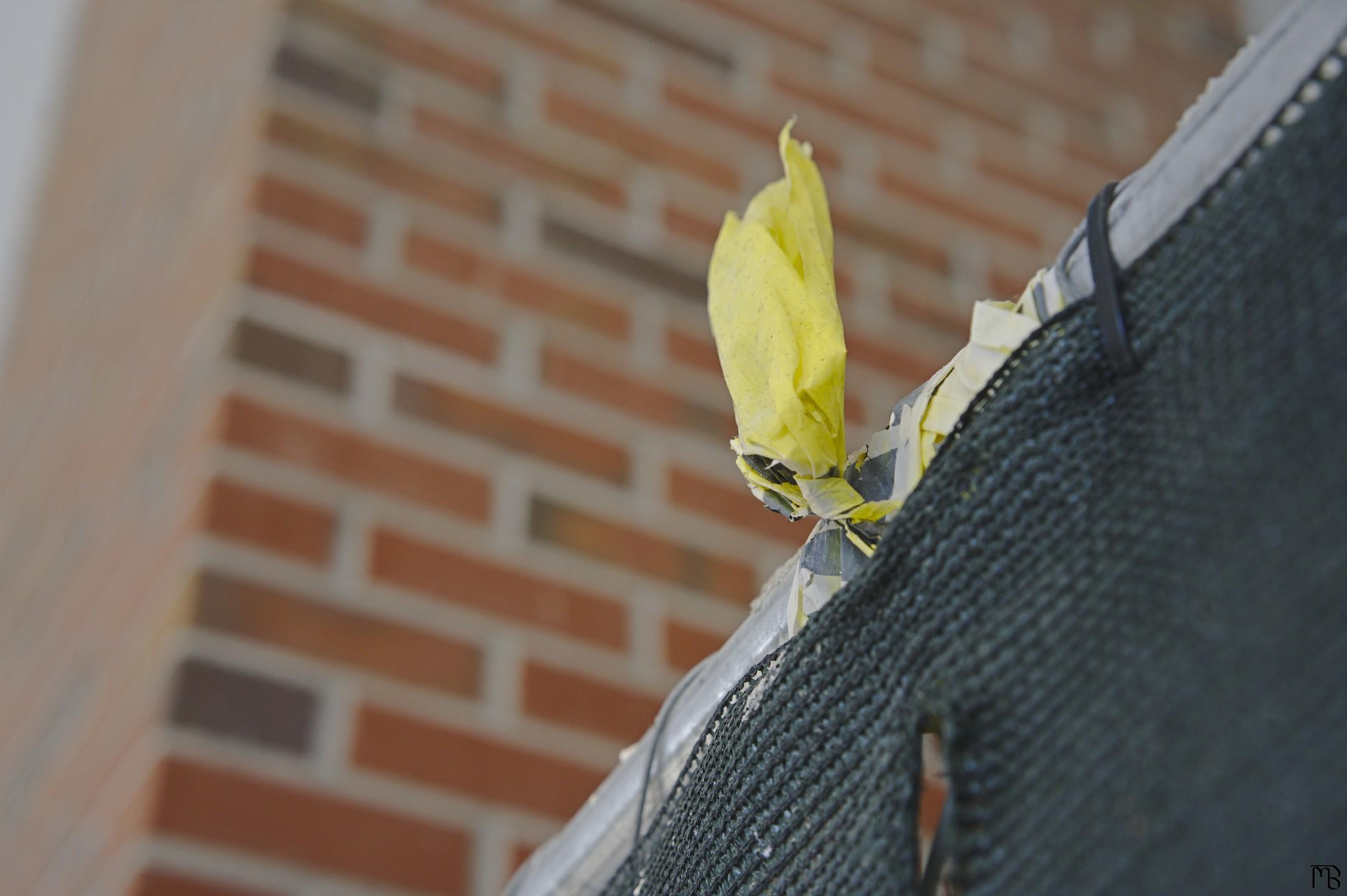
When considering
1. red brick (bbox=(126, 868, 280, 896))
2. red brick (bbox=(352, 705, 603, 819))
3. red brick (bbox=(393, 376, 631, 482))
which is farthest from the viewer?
red brick (bbox=(393, 376, 631, 482))

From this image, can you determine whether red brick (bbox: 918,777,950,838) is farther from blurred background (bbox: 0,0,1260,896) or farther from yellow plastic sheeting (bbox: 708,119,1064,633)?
yellow plastic sheeting (bbox: 708,119,1064,633)

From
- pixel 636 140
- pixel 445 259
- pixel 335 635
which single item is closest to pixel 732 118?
pixel 636 140

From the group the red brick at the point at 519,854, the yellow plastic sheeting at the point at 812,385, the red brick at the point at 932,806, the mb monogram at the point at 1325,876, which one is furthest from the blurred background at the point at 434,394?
the mb monogram at the point at 1325,876

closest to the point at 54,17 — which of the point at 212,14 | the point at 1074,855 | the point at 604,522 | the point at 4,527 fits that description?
the point at 4,527

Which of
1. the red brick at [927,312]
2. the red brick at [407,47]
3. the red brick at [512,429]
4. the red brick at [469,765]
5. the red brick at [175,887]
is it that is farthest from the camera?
the red brick at [927,312]

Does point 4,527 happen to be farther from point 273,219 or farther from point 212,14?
point 273,219

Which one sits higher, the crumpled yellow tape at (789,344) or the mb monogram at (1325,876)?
the crumpled yellow tape at (789,344)

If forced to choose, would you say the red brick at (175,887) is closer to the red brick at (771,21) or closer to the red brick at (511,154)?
the red brick at (511,154)

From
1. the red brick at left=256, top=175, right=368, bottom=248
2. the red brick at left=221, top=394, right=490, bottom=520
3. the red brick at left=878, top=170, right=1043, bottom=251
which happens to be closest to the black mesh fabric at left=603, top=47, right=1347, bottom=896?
the red brick at left=221, top=394, right=490, bottom=520
